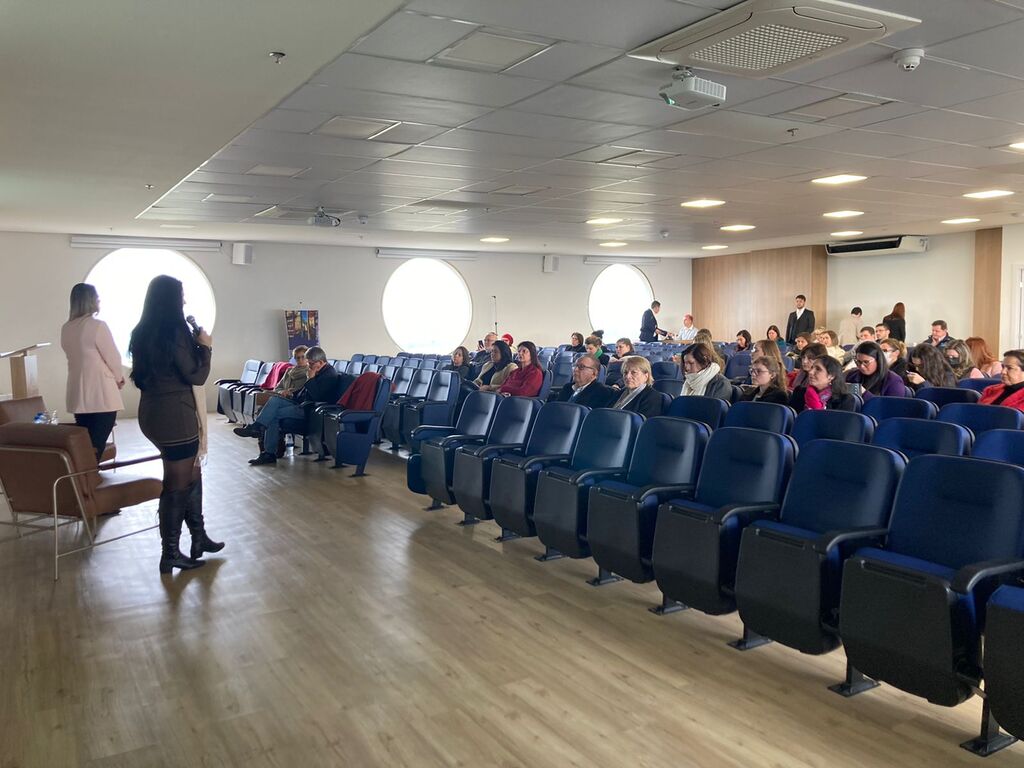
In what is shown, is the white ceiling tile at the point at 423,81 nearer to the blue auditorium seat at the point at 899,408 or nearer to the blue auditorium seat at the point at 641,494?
the blue auditorium seat at the point at 641,494

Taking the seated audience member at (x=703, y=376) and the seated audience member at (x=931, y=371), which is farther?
the seated audience member at (x=931, y=371)

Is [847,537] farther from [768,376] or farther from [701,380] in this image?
[701,380]

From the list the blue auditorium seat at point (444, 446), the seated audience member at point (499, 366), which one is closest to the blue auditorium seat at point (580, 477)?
the blue auditorium seat at point (444, 446)

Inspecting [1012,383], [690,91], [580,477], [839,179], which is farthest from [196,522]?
[839,179]

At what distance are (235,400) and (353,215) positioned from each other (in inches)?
125

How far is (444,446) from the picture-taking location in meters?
5.73

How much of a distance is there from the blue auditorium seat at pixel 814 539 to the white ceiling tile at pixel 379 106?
344 cm

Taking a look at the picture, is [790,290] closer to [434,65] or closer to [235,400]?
[235,400]

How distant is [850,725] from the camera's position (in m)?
2.96

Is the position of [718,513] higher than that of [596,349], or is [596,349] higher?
[596,349]

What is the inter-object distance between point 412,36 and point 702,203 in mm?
6750

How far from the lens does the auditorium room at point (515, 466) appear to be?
2936 mm

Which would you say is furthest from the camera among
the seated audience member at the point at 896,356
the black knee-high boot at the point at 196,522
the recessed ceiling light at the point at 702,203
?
the recessed ceiling light at the point at 702,203

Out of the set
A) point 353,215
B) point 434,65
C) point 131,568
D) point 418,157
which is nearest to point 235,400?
point 353,215
